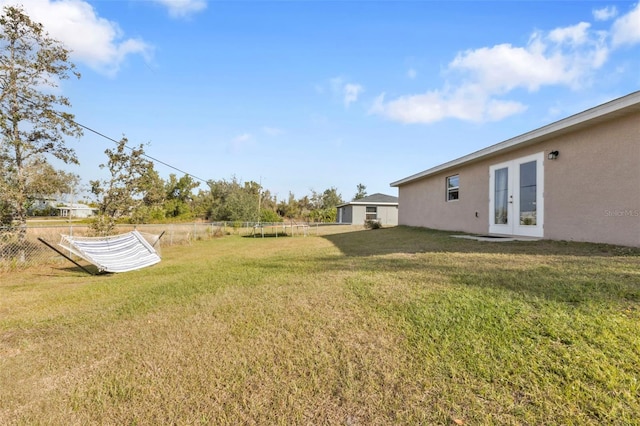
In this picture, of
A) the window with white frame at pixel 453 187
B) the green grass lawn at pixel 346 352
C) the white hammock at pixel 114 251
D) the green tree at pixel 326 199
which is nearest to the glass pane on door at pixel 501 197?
the window with white frame at pixel 453 187

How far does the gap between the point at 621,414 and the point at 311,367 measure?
1642 millimetres

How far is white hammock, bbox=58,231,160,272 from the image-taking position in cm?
591

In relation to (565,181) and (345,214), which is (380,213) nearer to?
(345,214)

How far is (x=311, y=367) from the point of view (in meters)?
2.05

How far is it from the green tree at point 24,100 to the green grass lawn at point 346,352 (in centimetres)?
569

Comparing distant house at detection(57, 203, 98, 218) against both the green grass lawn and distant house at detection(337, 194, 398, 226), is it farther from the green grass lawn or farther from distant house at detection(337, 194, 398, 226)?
distant house at detection(337, 194, 398, 226)

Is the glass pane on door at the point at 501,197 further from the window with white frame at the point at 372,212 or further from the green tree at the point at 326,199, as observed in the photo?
the green tree at the point at 326,199

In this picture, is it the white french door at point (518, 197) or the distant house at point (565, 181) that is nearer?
the distant house at point (565, 181)

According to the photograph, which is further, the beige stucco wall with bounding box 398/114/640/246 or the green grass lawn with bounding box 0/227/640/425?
the beige stucco wall with bounding box 398/114/640/246

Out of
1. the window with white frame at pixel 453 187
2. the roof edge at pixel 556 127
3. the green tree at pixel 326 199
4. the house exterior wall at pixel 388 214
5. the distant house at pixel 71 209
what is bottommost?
the distant house at pixel 71 209

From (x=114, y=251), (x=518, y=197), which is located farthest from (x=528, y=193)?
(x=114, y=251)

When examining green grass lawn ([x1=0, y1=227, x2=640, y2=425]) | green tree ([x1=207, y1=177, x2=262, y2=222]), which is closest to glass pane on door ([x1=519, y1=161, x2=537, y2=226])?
green grass lawn ([x1=0, y1=227, x2=640, y2=425])

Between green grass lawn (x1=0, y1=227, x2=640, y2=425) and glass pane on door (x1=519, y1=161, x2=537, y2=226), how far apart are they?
3.41m

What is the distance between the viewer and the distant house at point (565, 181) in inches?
206
